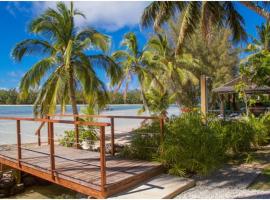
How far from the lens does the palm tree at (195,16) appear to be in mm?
9648

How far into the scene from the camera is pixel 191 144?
6195mm

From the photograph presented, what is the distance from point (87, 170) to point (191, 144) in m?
2.34

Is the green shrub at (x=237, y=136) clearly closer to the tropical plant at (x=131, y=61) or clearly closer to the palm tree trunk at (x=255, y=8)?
the palm tree trunk at (x=255, y=8)

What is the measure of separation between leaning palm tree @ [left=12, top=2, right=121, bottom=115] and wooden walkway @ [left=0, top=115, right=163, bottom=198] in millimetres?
3119

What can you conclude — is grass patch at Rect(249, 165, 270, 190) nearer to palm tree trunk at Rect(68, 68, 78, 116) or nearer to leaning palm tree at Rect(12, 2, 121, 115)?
leaning palm tree at Rect(12, 2, 121, 115)

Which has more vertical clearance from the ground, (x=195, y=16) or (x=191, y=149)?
(x=195, y=16)

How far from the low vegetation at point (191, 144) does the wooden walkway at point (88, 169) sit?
0.37 metres

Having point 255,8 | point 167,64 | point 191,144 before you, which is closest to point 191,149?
point 191,144

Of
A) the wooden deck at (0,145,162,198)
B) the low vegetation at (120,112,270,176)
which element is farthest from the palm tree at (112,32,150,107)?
the wooden deck at (0,145,162,198)

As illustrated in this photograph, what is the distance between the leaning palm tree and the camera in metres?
10.2

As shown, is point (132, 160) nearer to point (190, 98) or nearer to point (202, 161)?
point (202, 161)

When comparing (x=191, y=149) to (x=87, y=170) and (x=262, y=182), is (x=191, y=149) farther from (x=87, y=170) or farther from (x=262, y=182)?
(x=87, y=170)

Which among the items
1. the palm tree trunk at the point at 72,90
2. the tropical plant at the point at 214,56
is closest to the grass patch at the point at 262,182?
the palm tree trunk at the point at 72,90

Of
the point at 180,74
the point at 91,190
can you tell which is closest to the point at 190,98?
the point at 180,74
